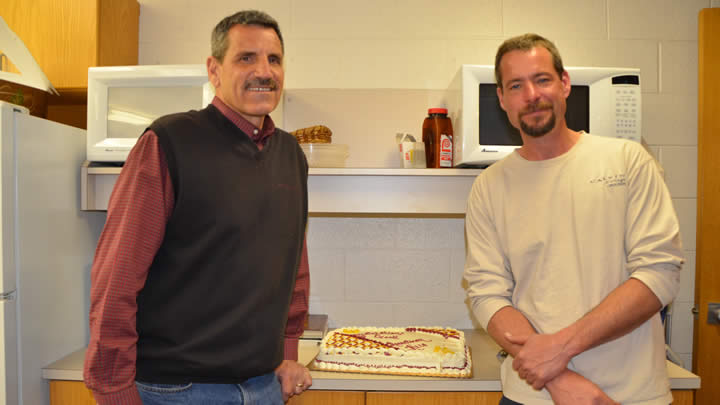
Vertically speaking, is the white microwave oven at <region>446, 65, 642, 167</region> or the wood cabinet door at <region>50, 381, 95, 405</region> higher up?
the white microwave oven at <region>446, 65, 642, 167</region>

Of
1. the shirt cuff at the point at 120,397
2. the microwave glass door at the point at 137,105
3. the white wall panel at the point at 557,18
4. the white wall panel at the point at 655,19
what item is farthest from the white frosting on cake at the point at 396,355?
the white wall panel at the point at 655,19

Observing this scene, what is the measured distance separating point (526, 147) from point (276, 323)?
76cm

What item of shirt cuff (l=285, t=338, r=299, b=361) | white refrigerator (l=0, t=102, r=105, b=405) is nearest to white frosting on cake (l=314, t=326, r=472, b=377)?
shirt cuff (l=285, t=338, r=299, b=361)

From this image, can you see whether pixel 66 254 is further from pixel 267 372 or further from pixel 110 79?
pixel 267 372

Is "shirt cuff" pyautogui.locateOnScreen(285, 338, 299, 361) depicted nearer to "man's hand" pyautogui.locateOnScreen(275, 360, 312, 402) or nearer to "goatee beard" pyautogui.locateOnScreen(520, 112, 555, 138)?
"man's hand" pyautogui.locateOnScreen(275, 360, 312, 402)

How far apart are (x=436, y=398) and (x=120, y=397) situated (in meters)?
0.93

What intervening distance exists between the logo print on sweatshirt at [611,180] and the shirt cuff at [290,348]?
873 millimetres

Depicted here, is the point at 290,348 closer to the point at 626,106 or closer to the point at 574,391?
the point at 574,391

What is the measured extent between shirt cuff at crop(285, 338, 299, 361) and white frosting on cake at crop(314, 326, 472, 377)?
252mm

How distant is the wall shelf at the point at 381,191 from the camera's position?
1896mm

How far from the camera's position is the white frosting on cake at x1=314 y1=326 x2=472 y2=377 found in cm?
165

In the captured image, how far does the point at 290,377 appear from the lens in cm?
136

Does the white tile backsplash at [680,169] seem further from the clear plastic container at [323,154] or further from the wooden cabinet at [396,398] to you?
the clear plastic container at [323,154]

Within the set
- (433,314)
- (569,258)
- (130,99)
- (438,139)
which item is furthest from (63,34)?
(569,258)
